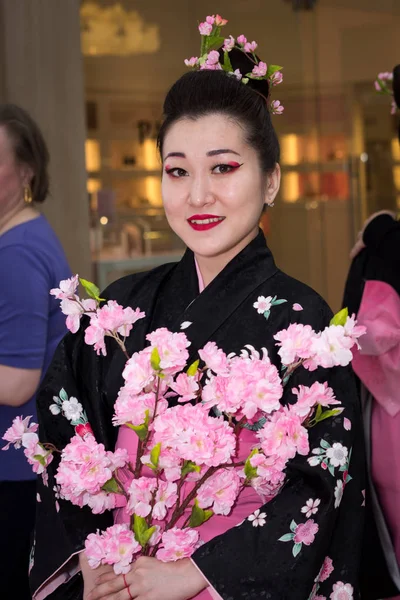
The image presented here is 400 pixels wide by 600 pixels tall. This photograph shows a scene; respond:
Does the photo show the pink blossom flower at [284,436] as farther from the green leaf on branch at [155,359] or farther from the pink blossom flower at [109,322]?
the pink blossom flower at [109,322]

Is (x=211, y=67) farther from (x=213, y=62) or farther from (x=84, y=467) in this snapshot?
(x=84, y=467)

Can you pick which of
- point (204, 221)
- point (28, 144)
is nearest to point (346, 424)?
point (204, 221)

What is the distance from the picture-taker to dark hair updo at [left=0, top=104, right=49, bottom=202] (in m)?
2.17

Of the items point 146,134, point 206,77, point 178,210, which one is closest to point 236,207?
point 178,210

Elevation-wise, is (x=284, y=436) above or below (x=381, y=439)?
above

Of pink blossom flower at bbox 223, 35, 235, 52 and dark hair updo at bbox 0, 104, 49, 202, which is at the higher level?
pink blossom flower at bbox 223, 35, 235, 52

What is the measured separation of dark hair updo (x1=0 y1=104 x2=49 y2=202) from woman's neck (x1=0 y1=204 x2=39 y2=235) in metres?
0.06

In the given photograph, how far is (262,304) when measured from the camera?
1511mm

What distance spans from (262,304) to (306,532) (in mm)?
372

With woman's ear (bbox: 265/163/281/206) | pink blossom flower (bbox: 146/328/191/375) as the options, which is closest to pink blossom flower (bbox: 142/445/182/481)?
pink blossom flower (bbox: 146/328/191/375)

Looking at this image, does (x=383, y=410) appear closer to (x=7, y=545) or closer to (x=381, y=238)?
(x=381, y=238)

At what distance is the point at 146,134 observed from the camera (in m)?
4.38

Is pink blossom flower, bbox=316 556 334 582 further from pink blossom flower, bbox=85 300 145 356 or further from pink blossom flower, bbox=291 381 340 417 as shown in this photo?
pink blossom flower, bbox=85 300 145 356

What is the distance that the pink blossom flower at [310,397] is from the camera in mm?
1321
